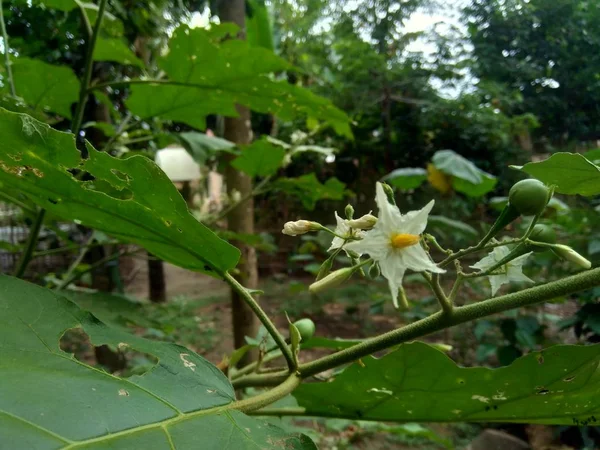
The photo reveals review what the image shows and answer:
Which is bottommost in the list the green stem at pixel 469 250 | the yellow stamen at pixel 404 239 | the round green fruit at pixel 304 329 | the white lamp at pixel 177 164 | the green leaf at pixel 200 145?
the round green fruit at pixel 304 329

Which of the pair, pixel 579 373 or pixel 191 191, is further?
pixel 191 191

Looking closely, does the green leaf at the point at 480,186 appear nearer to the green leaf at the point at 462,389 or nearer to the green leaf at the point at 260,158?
the green leaf at the point at 260,158

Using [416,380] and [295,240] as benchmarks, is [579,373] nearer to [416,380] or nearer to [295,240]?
[416,380]

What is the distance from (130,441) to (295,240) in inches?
124

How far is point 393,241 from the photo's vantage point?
0.36 metres

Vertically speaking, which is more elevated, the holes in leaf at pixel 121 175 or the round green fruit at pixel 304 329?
the holes in leaf at pixel 121 175

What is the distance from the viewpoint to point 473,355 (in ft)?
8.55

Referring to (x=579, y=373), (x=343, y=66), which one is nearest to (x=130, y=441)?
(x=579, y=373)

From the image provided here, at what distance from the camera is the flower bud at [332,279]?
0.41m

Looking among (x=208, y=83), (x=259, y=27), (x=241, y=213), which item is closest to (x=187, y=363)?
(x=208, y=83)

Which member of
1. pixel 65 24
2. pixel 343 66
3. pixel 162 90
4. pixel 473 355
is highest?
pixel 343 66

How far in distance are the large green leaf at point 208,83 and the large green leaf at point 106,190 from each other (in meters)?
0.53

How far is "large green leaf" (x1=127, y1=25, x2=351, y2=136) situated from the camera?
0.93 metres

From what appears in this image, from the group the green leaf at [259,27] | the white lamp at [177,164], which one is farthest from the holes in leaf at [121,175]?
the white lamp at [177,164]
